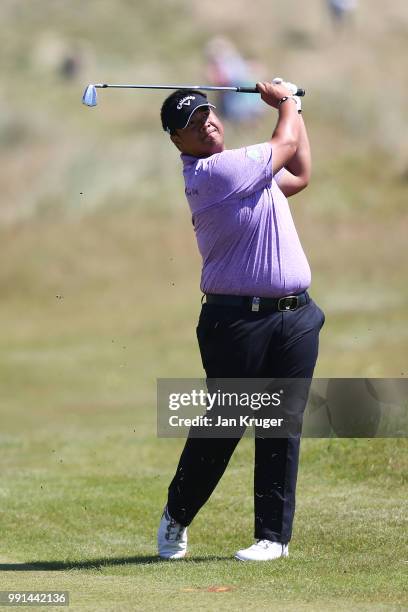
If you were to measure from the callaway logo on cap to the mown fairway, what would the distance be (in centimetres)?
231

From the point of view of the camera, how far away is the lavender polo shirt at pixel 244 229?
22.7 ft

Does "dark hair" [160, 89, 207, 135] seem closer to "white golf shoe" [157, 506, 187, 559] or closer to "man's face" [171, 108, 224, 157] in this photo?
"man's face" [171, 108, 224, 157]

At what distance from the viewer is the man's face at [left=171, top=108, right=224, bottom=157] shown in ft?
23.4

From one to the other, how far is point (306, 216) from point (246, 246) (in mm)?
21413

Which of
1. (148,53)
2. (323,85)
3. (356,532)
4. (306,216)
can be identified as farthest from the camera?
(148,53)

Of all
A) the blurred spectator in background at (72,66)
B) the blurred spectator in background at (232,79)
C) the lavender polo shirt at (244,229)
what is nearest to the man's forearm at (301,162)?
the lavender polo shirt at (244,229)

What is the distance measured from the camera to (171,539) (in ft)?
25.1

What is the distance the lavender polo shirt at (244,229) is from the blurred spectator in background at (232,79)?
23.6 m

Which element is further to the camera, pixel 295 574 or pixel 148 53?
pixel 148 53

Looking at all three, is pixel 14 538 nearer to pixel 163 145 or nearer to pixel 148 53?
pixel 163 145

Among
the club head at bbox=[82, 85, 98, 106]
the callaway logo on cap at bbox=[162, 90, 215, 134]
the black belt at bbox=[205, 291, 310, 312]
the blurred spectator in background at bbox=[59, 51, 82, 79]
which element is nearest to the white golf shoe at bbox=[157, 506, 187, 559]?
the black belt at bbox=[205, 291, 310, 312]

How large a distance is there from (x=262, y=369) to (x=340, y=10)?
49.0 meters

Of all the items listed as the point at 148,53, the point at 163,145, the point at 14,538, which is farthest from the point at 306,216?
the point at 148,53

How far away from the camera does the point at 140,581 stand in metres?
6.82
